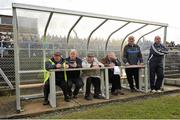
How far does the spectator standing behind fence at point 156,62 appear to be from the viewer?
7.29 m

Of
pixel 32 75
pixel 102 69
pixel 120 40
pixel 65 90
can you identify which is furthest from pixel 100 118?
pixel 120 40

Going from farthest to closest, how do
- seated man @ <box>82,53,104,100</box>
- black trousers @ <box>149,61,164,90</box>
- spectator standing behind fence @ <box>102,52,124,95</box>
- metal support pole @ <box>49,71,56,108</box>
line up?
black trousers @ <box>149,61,164,90</box> → spectator standing behind fence @ <box>102,52,124,95</box> → seated man @ <box>82,53,104,100</box> → metal support pole @ <box>49,71,56,108</box>

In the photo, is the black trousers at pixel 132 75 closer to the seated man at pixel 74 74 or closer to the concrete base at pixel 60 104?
the concrete base at pixel 60 104

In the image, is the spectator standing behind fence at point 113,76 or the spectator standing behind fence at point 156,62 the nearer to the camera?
the spectator standing behind fence at point 113,76

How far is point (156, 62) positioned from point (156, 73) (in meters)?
0.39

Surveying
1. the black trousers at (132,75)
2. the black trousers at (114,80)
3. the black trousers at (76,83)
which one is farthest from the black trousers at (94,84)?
the black trousers at (132,75)

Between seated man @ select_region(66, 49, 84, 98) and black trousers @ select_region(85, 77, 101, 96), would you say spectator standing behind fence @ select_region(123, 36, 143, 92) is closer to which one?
black trousers @ select_region(85, 77, 101, 96)

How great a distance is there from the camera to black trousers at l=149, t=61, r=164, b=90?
24.2ft

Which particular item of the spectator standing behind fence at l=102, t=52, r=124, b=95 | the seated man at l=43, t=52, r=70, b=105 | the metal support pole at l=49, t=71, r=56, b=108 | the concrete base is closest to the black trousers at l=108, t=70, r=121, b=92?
the spectator standing behind fence at l=102, t=52, r=124, b=95

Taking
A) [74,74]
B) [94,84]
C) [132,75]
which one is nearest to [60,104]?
[74,74]

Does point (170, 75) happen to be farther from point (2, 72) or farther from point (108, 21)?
point (2, 72)

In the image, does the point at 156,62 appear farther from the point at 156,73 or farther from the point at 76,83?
the point at 76,83

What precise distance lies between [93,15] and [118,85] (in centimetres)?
213

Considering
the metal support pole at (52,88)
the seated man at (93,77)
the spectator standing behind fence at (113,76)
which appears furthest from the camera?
Result: the spectator standing behind fence at (113,76)
